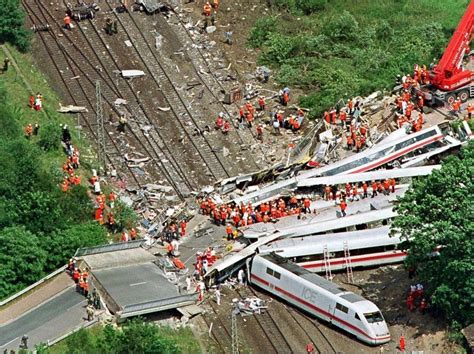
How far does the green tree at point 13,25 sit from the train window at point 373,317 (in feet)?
107

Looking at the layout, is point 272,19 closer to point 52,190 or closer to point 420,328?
point 52,190

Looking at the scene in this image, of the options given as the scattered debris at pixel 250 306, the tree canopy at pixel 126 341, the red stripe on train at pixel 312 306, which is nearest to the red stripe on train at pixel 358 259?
the red stripe on train at pixel 312 306

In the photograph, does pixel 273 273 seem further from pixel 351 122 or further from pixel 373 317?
pixel 351 122

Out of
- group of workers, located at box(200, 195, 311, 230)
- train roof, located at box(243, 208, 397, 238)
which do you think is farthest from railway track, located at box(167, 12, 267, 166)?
train roof, located at box(243, 208, 397, 238)

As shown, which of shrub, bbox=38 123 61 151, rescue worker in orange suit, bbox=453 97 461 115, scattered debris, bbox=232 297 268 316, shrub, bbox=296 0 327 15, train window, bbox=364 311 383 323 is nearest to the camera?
train window, bbox=364 311 383 323

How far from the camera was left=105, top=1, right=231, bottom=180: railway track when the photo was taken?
8650 cm

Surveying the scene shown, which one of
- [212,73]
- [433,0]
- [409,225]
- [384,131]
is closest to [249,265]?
[409,225]

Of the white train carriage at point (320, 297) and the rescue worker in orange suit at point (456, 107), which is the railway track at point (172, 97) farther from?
the rescue worker in orange suit at point (456, 107)

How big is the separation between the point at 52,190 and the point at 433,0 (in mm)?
35264

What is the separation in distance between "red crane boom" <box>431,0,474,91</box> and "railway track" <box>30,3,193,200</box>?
1609 centimetres

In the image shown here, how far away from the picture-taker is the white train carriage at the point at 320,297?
71.2 meters

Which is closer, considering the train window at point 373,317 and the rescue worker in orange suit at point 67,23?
the train window at point 373,317

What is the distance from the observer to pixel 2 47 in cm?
9238

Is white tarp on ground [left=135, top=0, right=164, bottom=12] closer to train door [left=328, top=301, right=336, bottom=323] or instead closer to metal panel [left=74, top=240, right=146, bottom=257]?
metal panel [left=74, top=240, right=146, bottom=257]
